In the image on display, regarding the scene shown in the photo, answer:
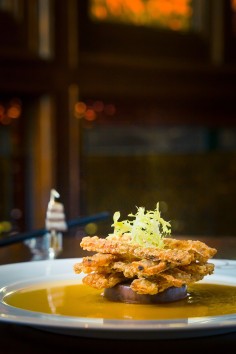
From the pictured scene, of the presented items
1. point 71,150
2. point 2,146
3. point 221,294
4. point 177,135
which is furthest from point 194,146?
point 221,294

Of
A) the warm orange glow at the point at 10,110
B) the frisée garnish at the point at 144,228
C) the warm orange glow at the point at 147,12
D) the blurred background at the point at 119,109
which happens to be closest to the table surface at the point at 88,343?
the frisée garnish at the point at 144,228

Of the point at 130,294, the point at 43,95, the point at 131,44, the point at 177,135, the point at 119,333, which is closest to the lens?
the point at 119,333

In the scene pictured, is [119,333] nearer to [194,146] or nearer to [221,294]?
[221,294]

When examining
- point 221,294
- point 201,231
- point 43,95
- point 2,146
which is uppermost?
point 43,95

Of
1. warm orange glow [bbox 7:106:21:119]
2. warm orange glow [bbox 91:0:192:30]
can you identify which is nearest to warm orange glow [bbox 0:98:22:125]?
warm orange glow [bbox 7:106:21:119]

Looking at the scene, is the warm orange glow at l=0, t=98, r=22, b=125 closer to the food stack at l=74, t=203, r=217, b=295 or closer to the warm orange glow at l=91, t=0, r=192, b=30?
the warm orange glow at l=91, t=0, r=192, b=30

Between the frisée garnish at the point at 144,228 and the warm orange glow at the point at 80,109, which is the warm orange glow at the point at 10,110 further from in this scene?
the frisée garnish at the point at 144,228
